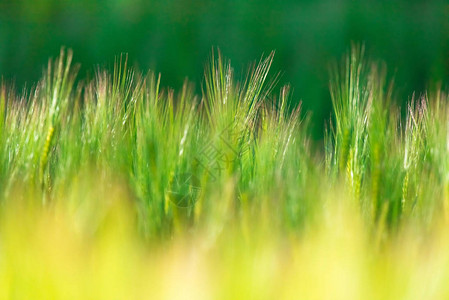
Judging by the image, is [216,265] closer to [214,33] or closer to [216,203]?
[216,203]

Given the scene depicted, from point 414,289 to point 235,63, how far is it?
177cm

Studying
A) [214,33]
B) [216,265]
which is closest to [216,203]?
[216,265]

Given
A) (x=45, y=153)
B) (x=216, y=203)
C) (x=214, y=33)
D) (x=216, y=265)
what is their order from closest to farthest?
(x=216, y=265)
(x=216, y=203)
(x=45, y=153)
(x=214, y=33)

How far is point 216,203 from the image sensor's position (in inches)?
21.5

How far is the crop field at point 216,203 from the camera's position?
1.26 feet

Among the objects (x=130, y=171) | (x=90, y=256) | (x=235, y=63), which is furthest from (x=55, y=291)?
(x=235, y=63)

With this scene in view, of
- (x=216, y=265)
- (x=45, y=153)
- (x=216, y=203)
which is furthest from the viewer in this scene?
(x=45, y=153)

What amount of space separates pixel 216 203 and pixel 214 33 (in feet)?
5.65

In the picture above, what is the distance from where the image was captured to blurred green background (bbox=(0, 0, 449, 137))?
216 cm

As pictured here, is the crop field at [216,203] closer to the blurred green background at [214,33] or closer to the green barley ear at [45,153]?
the green barley ear at [45,153]

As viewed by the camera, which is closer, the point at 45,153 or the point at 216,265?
the point at 216,265

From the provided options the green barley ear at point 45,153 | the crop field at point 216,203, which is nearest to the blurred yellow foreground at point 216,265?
the crop field at point 216,203

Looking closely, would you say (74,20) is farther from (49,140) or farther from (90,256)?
(90,256)

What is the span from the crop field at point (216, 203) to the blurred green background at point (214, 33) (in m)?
1.40
